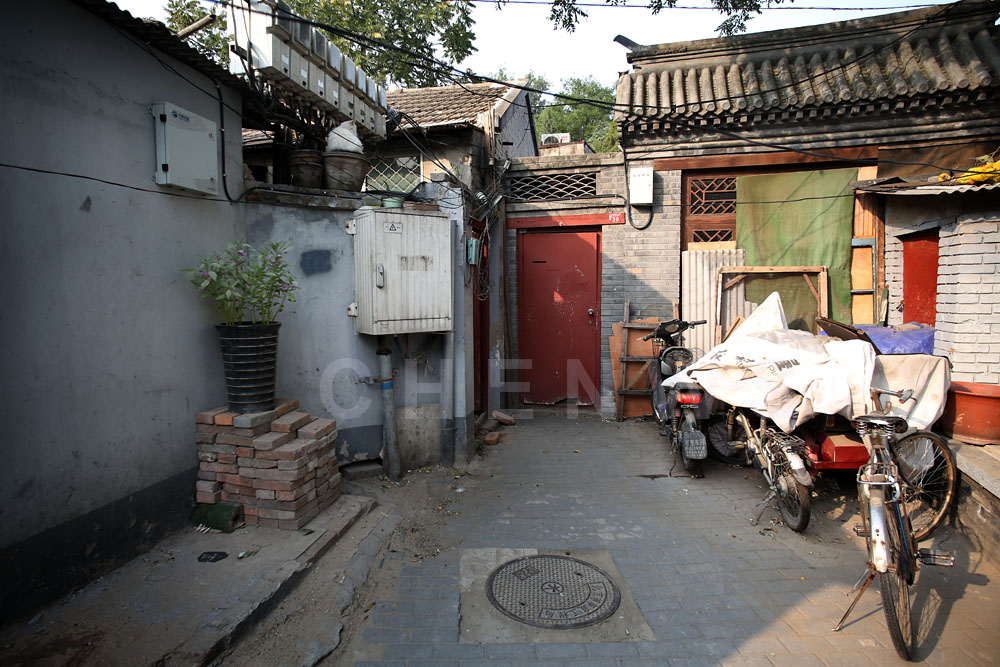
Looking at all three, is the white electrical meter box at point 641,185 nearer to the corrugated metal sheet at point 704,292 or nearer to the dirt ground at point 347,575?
the corrugated metal sheet at point 704,292

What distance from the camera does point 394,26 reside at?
1207 cm

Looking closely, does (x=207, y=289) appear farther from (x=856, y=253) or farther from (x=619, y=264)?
(x=856, y=253)

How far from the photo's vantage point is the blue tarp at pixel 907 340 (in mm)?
5422

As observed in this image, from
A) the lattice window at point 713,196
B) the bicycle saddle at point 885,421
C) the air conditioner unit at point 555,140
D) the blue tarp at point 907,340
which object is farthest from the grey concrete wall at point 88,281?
the air conditioner unit at point 555,140

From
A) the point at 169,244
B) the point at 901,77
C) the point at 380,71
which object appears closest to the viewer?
the point at 169,244

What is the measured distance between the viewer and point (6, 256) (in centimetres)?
286

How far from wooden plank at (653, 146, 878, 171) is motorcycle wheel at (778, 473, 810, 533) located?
4613 mm

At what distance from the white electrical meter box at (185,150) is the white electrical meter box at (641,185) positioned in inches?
211

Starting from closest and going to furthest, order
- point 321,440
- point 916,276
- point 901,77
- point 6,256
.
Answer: point 6,256
point 321,440
point 916,276
point 901,77

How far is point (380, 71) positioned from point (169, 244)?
32.0 feet

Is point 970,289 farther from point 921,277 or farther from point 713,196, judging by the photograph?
point 713,196

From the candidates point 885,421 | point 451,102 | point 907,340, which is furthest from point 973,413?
point 451,102

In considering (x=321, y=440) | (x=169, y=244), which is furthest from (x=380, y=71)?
(x=321, y=440)

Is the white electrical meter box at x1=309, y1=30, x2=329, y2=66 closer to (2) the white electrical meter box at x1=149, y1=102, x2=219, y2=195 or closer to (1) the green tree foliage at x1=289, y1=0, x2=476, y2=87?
(2) the white electrical meter box at x1=149, y1=102, x2=219, y2=195
